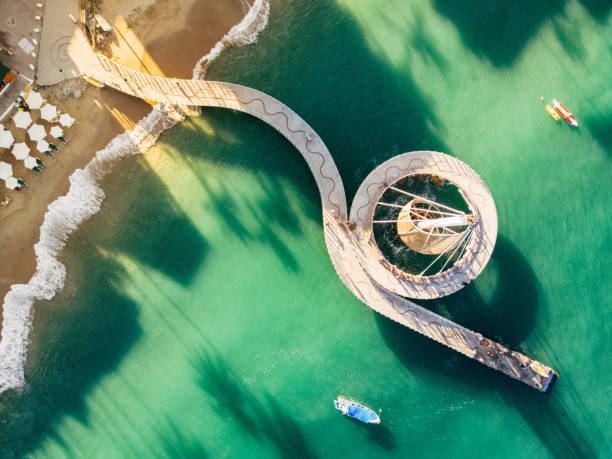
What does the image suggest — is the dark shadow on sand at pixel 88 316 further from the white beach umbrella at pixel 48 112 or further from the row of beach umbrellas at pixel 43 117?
the white beach umbrella at pixel 48 112

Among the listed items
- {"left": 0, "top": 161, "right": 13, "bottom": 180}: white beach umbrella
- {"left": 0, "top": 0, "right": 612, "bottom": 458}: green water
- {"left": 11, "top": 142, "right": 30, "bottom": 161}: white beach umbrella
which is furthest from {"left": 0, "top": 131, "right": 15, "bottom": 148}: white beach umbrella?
{"left": 0, "top": 0, "right": 612, "bottom": 458}: green water

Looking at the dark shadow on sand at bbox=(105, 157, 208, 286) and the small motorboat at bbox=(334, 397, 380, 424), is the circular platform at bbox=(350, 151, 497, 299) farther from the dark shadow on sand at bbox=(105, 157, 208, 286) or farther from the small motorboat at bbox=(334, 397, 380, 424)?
the dark shadow on sand at bbox=(105, 157, 208, 286)

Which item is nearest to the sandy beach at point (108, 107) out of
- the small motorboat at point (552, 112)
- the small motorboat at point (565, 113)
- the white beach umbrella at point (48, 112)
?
the white beach umbrella at point (48, 112)

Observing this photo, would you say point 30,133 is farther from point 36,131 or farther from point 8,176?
point 8,176

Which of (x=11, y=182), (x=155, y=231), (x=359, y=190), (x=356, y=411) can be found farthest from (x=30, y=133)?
(x=356, y=411)

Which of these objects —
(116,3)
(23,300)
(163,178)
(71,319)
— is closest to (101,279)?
(71,319)

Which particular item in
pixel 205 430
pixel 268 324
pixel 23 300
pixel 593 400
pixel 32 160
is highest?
pixel 32 160

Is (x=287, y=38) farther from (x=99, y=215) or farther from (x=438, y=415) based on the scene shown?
(x=438, y=415)
